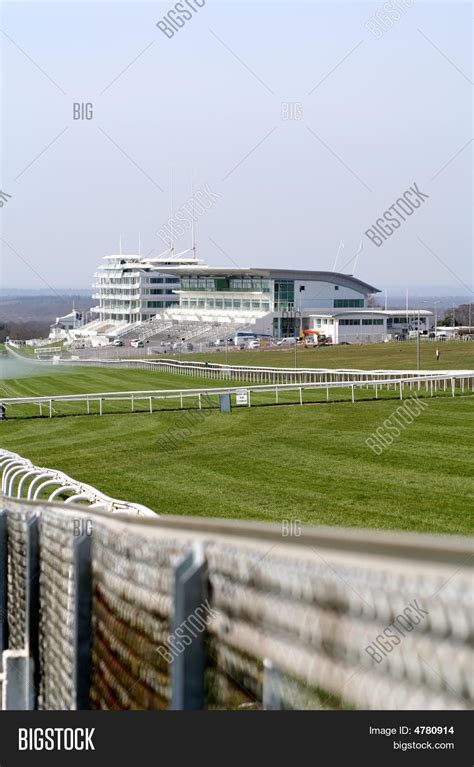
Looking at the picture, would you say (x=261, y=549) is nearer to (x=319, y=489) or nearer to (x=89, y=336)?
(x=319, y=489)

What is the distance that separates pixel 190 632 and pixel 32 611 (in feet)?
5.98

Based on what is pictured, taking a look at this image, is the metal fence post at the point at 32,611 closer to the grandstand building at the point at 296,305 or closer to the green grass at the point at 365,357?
the green grass at the point at 365,357

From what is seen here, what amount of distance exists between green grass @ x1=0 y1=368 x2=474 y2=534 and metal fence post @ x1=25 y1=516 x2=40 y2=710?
29.1ft

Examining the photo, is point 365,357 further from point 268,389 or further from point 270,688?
point 270,688

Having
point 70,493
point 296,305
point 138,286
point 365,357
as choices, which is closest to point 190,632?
point 70,493

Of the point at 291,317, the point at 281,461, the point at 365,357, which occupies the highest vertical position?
the point at 291,317

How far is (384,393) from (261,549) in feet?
103

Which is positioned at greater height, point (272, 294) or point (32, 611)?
point (272, 294)

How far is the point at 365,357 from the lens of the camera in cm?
6431

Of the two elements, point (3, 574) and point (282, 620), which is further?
point (3, 574)

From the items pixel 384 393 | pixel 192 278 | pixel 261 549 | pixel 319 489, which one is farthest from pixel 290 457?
pixel 192 278

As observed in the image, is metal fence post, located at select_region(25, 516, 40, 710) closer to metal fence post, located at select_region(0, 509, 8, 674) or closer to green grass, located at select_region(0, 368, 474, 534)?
metal fence post, located at select_region(0, 509, 8, 674)

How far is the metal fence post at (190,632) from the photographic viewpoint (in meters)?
2.67

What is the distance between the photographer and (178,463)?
66.0ft
